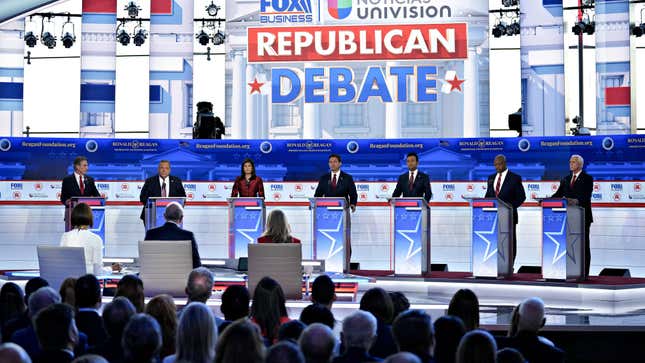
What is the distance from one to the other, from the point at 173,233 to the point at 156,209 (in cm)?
292

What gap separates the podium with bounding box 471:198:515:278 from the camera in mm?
10797

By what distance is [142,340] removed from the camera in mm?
3988

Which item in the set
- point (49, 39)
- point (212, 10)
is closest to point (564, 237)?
point (212, 10)

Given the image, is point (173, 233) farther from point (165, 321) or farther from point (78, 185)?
point (78, 185)

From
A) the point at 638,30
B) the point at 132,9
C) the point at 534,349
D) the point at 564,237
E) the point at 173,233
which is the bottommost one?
the point at 534,349

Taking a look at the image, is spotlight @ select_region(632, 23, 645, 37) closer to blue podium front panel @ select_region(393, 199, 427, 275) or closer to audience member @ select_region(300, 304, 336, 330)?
blue podium front panel @ select_region(393, 199, 427, 275)

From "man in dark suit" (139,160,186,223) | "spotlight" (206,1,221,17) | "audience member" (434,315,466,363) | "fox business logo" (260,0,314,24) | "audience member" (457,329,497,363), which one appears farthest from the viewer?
"spotlight" (206,1,221,17)

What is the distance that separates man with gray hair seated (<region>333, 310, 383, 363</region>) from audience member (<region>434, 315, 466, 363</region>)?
0.42 metres

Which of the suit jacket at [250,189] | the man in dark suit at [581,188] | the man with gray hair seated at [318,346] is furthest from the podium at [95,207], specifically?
the man with gray hair seated at [318,346]

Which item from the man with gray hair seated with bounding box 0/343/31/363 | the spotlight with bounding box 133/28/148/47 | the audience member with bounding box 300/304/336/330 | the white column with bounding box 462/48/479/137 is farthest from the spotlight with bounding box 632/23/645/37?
the man with gray hair seated with bounding box 0/343/31/363

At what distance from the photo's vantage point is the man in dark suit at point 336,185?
1150 cm

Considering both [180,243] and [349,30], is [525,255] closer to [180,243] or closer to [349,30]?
[349,30]

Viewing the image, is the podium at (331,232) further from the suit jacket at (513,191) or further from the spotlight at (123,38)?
the spotlight at (123,38)

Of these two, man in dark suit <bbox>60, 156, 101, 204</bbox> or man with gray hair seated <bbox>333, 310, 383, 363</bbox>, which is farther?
man in dark suit <bbox>60, 156, 101, 204</bbox>
